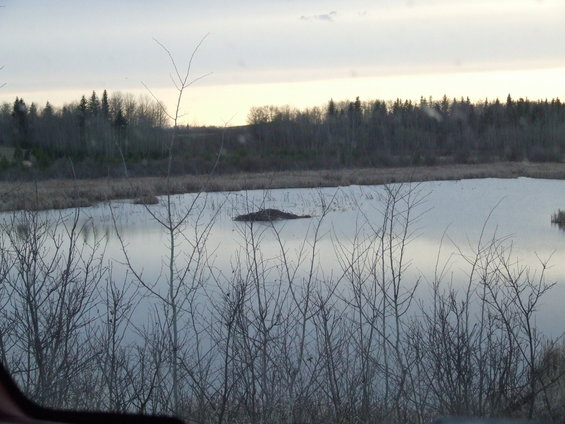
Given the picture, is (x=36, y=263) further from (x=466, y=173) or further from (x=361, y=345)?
(x=466, y=173)

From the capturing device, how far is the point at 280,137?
2128 cm

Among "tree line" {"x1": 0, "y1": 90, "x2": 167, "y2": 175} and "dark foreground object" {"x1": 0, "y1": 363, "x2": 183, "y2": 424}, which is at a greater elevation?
"tree line" {"x1": 0, "y1": 90, "x2": 167, "y2": 175}

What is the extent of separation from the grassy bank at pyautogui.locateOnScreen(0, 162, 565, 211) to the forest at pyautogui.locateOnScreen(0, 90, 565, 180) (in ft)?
0.85

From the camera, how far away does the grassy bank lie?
8.16m

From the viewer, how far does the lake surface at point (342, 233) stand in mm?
8969

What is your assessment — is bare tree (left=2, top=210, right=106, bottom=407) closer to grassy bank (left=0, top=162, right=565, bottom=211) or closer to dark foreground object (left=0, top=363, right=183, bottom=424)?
grassy bank (left=0, top=162, right=565, bottom=211)

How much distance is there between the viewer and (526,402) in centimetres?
512

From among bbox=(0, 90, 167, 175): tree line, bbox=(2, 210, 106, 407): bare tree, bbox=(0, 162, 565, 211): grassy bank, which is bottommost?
bbox=(2, 210, 106, 407): bare tree

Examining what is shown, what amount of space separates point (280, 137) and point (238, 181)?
899 centimetres

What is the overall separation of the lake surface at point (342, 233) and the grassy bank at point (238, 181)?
309 millimetres

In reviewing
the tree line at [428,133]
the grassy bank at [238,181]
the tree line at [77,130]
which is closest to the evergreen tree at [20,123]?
the tree line at [77,130]

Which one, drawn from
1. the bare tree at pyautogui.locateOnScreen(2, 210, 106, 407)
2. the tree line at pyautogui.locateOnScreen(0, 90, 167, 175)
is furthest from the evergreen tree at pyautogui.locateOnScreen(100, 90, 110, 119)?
the bare tree at pyautogui.locateOnScreen(2, 210, 106, 407)

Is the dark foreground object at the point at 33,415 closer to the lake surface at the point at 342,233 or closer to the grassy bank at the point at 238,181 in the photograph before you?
the lake surface at the point at 342,233

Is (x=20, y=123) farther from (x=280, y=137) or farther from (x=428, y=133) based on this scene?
(x=428, y=133)
